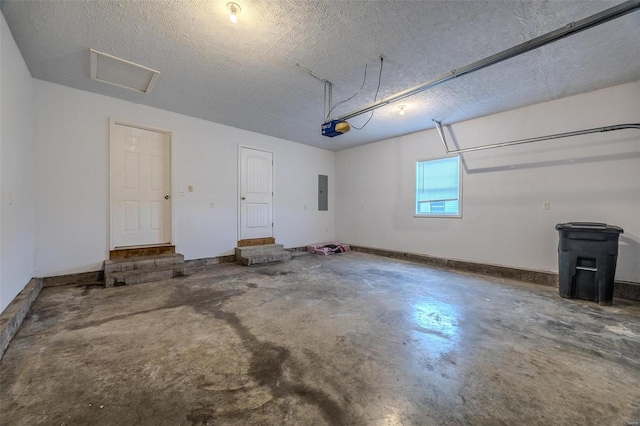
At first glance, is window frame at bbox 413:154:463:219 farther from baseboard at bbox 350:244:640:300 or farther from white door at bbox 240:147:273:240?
white door at bbox 240:147:273:240

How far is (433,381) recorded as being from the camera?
1.66 metres

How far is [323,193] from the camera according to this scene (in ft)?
24.3

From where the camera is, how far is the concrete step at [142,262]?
378cm

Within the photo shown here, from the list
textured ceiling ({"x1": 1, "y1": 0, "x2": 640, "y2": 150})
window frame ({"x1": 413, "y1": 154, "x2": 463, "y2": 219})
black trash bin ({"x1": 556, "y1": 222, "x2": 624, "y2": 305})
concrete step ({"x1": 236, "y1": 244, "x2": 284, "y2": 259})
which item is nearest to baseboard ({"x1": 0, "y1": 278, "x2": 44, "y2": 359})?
textured ceiling ({"x1": 1, "y1": 0, "x2": 640, "y2": 150})

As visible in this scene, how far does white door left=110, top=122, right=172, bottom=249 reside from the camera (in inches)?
165

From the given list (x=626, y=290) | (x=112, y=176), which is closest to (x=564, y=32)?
A: (x=626, y=290)

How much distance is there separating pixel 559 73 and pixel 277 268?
16.6ft

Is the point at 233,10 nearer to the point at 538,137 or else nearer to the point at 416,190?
the point at 538,137

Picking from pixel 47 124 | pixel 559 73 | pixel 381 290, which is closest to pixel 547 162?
pixel 559 73

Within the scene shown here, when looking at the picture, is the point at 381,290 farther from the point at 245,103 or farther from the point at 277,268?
the point at 245,103

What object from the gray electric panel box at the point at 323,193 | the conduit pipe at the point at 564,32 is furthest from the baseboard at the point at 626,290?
the gray electric panel box at the point at 323,193

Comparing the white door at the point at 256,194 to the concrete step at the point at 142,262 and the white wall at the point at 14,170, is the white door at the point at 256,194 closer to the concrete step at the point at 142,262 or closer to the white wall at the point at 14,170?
the concrete step at the point at 142,262

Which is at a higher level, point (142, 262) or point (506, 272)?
point (142, 262)

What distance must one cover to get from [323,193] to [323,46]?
192 inches
